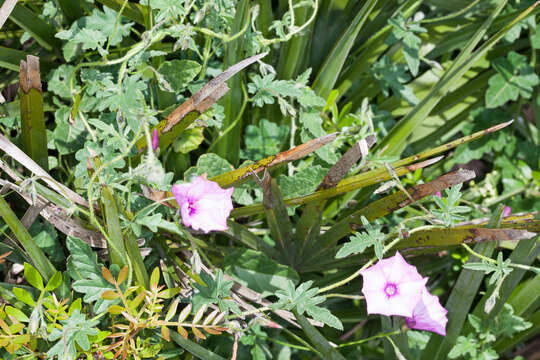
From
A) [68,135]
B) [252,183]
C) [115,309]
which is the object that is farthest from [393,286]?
[68,135]

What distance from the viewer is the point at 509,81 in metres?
1.33

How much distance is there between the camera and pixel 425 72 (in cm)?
136

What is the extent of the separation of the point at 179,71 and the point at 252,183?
0.26 m

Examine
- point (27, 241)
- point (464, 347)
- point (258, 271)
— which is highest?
point (27, 241)

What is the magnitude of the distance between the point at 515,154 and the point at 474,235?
0.60 meters

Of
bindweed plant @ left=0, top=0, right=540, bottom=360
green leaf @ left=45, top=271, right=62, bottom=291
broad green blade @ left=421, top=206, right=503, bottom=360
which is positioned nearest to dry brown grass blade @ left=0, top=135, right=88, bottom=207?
bindweed plant @ left=0, top=0, right=540, bottom=360

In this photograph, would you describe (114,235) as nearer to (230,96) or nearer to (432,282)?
(230,96)

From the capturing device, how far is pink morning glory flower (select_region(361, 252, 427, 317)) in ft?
2.91

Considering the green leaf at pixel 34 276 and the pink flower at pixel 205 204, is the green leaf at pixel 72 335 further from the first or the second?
the pink flower at pixel 205 204

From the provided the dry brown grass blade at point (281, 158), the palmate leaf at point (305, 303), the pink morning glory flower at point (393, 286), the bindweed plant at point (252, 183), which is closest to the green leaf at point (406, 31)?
the bindweed plant at point (252, 183)

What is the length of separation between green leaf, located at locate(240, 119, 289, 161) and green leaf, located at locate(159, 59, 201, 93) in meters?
0.20

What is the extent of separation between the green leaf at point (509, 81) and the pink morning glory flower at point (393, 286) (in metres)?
0.62

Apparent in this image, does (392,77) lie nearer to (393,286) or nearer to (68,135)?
(393,286)

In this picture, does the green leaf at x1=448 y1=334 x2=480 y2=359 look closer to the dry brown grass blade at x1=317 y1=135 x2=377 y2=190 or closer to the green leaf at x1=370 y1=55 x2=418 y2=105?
the dry brown grass blade at x1=317 y1=135 x2=377 y2=190
